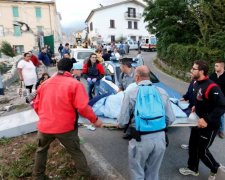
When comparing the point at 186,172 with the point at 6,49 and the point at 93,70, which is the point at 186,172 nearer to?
the point at 93,70

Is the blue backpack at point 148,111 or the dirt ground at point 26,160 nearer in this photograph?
the blue backpack at point 148,111

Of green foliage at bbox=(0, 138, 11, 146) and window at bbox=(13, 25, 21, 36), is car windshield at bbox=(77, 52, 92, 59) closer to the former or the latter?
green foliage at bbox=(0, 138, 11, 146)

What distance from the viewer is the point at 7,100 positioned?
1157 centimetres

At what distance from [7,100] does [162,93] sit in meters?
9.67

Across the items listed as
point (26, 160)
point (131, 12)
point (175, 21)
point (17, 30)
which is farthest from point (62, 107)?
point (131, 12)

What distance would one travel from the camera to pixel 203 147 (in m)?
4.06

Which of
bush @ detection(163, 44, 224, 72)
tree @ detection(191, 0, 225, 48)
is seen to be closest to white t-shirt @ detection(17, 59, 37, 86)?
bush @ detection(163, 44, 224, 72)

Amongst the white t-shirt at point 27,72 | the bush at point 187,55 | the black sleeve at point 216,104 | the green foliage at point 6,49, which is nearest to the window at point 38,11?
the green foliage at point 6,49

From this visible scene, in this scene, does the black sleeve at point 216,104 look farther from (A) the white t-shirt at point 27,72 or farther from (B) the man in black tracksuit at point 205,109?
(A) the white t-shirt at point 27,72

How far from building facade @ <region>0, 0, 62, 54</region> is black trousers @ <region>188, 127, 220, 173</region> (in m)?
44.7

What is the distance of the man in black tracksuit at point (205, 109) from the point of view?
377cm

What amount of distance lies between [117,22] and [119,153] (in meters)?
52.6

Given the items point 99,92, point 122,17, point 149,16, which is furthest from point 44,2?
point 99,92

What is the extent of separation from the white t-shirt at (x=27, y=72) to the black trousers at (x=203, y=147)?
6.25 m
